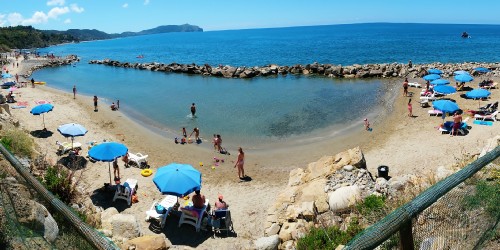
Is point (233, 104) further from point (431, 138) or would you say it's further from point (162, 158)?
point (431, 138)

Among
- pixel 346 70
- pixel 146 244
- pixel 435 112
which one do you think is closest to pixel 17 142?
pixel 146 244

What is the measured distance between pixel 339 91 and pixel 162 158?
2438 cm

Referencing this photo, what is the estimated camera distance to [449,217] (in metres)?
4.25

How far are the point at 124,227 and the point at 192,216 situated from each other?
8.41 ft

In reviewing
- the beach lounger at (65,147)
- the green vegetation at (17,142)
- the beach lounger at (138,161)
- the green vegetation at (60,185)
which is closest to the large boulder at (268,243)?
the green vegetation at (60,185)

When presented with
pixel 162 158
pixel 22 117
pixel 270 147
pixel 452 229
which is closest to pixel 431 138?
pixel 270 147

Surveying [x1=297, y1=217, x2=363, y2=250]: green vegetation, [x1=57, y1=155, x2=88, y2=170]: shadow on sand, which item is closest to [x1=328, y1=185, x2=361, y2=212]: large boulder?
[x1=297, y1=217, x2=363, y2=250]: green vegetation

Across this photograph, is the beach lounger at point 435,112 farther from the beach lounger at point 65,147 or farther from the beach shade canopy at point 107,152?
the beach lounger at point 65,147

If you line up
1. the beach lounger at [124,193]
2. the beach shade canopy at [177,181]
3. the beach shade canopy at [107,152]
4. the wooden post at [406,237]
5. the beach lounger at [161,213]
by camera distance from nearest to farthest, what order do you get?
the wooden post at [406,237] < the beach shade canopy at [177,181] < the beach lounger at [161,213] < the beach lounger at [124,193] < the beach shade canopy at [107,152]

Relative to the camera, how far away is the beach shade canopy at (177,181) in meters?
12.7

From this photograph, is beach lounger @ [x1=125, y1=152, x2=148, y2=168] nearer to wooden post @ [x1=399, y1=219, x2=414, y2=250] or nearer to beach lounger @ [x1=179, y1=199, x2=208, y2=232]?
beach lounger @ [x1=179, y1=199, x2=208, y2=232]

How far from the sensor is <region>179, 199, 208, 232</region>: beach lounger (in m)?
12.7

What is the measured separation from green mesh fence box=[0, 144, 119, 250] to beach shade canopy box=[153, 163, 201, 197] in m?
7.12

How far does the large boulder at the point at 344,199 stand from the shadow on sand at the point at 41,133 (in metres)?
19.0
